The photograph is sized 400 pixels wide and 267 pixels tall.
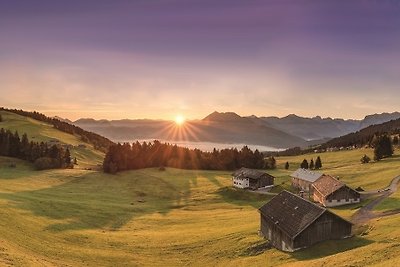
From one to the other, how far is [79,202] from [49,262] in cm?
4282

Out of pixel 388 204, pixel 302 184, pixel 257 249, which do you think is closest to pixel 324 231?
pixel 257 249

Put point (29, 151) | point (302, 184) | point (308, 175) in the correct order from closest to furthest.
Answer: point (302, 184), point (308, 175), point (29, 151)

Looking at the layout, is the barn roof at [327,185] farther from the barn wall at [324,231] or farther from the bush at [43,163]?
the bush at [43,163]

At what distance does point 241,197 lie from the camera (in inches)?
4188

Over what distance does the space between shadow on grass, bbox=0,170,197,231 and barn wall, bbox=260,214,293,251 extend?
2887 centimetres

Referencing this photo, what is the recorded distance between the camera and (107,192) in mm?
114750

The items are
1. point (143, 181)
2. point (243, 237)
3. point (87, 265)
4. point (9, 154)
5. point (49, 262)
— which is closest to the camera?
point (49, 262)

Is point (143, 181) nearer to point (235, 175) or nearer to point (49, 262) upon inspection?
point (235, 175)

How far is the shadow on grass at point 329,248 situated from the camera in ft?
164

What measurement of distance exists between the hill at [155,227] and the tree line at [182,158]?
35864 mm

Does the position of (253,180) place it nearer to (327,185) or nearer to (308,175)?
(308,175)

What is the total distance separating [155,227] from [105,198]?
1204 inches

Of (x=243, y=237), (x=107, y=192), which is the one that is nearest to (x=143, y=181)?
(x=107, y=192)

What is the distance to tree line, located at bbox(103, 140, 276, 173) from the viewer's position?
164500 mm
